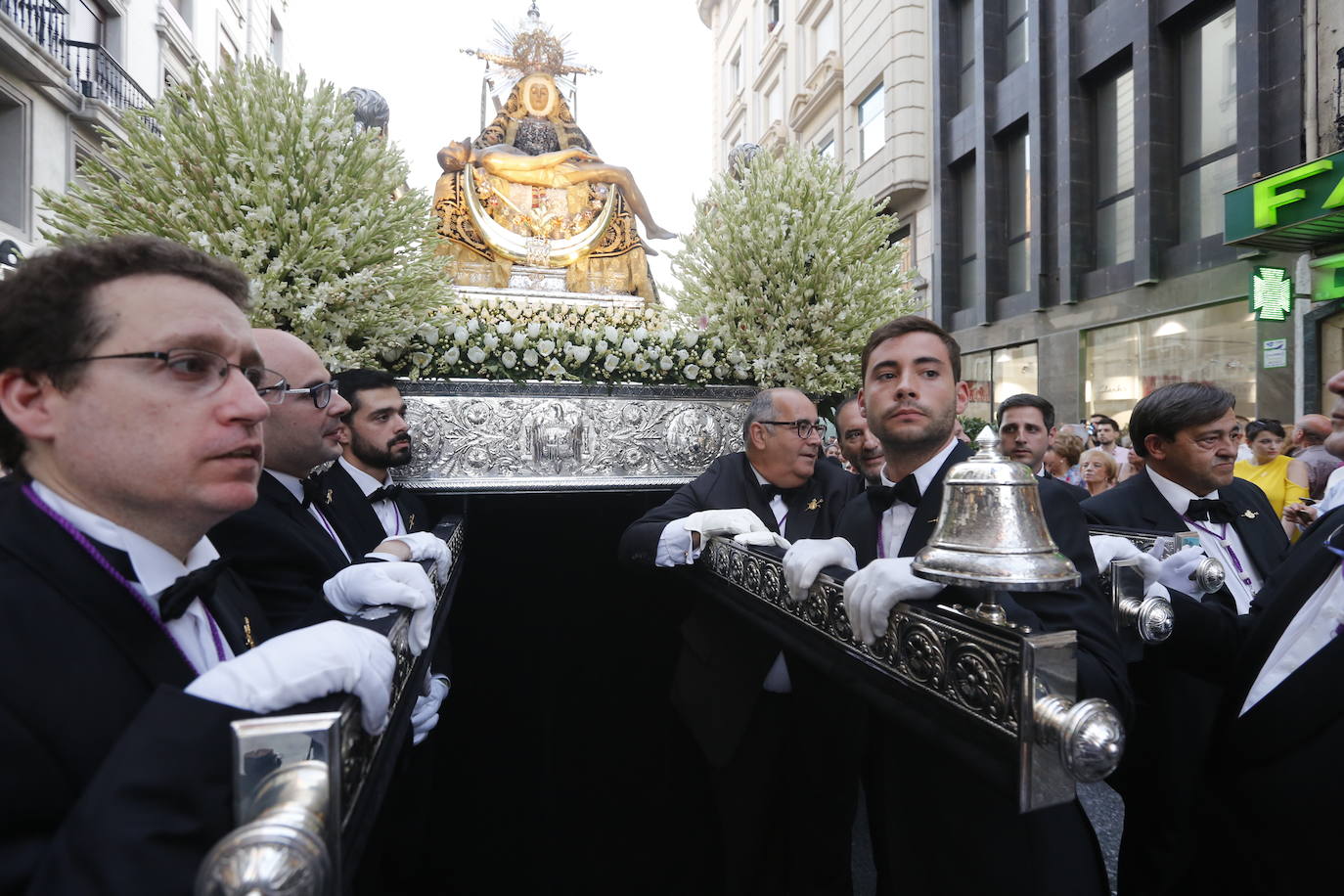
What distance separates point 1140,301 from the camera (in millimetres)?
11336

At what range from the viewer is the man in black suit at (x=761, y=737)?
2773 mm

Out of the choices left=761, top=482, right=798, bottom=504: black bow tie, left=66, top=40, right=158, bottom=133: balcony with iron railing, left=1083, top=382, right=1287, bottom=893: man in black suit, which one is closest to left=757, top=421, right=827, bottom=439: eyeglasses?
left=761, top=482, right=798, bottom=504: black bow tie

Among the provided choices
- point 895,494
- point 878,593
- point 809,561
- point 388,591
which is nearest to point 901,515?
point 895,494

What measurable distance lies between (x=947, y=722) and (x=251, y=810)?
1.16 metres

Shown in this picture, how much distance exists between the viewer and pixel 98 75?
38.7 ft

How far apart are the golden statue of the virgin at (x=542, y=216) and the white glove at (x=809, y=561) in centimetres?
443

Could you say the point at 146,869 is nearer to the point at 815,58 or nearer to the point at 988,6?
the point at 988,6

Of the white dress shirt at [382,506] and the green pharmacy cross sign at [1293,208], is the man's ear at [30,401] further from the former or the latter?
the green pharmacy cross sign at [1293,208]

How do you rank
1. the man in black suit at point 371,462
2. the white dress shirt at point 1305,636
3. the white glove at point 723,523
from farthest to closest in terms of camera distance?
the man in black suit at point 371,462, the white glove at point 723,523, the white dress shirt at point 1305,636

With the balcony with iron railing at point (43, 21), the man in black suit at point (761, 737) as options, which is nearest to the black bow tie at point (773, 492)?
the man in black suit at point (761, 737)

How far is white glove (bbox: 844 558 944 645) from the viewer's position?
1.42 meters

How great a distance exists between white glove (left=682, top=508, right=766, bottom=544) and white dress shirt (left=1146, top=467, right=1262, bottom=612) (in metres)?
1.76

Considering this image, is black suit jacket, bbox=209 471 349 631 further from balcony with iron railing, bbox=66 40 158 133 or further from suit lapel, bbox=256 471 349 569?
balcony with iron railing, bbox=66 40 158 133

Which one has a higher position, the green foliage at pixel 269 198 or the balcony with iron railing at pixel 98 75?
the balcony with iron railing at pixel 98 75
